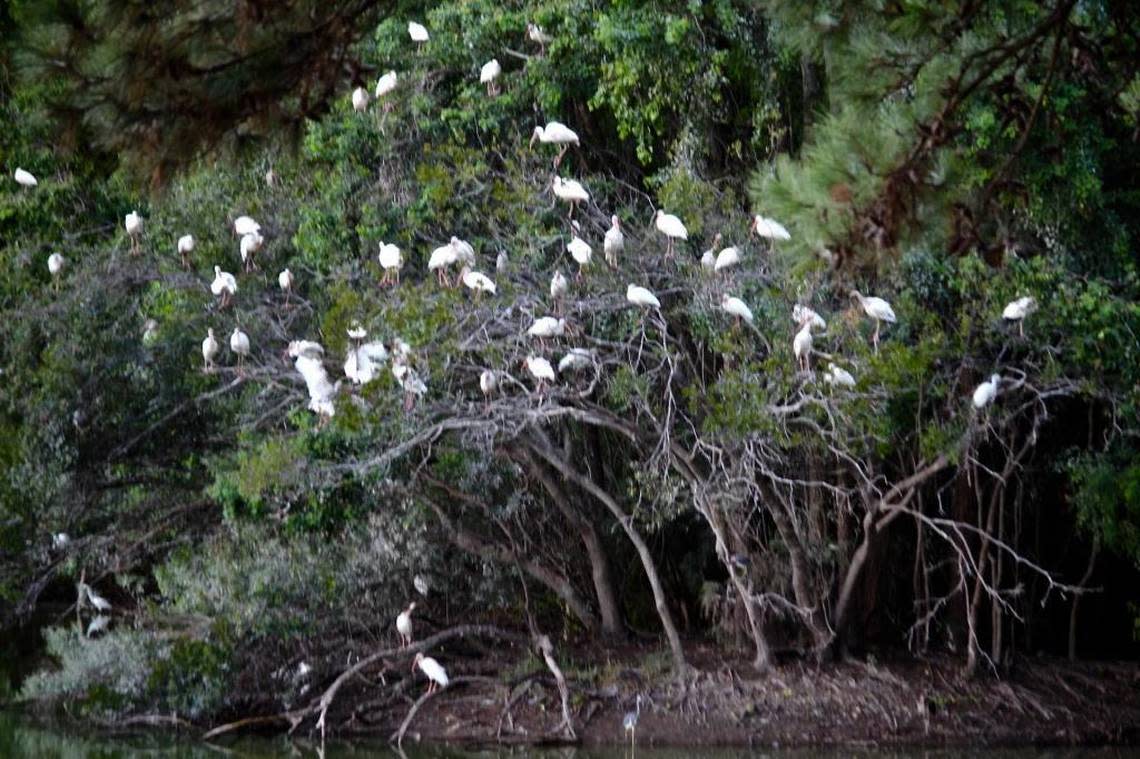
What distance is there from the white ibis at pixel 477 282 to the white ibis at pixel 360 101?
2166 millimetres

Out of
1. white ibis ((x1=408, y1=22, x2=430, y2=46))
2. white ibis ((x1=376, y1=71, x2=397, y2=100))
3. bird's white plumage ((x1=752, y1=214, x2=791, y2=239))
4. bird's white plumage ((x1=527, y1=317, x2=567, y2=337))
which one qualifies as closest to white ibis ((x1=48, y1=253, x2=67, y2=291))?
white ibis ((x1=376, y1=71, x2=397, y2=100))

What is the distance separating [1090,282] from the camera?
358 inches

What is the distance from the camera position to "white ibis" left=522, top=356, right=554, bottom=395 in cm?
937

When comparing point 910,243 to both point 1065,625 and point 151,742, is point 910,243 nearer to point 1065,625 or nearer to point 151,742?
point 151,742

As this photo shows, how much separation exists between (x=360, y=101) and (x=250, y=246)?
132cm

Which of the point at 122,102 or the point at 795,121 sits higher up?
the point at 795,121

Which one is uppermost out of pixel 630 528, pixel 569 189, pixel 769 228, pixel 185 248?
pixel 569 189

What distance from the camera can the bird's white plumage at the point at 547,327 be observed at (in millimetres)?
9359

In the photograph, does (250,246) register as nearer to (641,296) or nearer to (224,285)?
(224,285)

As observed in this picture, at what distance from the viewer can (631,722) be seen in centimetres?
1062

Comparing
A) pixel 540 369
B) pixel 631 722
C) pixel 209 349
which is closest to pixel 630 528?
pixel 631 722

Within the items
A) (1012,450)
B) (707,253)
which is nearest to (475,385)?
(707,253)

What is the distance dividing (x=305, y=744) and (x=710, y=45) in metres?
5.50

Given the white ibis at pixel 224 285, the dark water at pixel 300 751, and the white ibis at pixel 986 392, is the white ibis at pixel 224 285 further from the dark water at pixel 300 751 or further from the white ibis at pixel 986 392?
the white ibis at pixel 986 392
